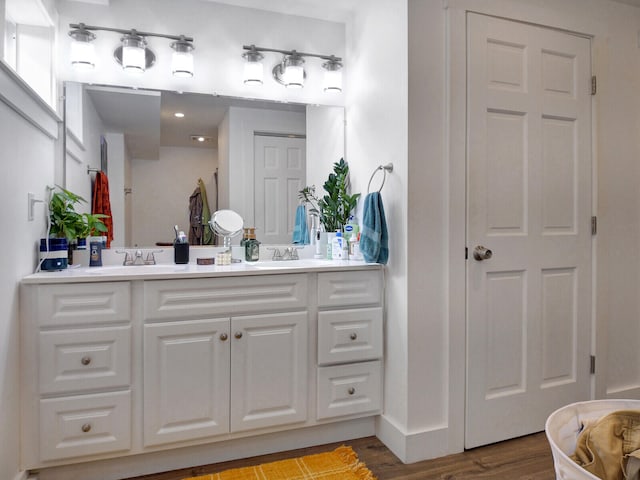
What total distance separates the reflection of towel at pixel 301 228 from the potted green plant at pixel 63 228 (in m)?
1.04

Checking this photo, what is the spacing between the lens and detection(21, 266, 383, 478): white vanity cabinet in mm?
1677

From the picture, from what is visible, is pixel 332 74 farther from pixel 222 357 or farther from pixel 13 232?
pixel 13 232

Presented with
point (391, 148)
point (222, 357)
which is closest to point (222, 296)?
point (222, 357)

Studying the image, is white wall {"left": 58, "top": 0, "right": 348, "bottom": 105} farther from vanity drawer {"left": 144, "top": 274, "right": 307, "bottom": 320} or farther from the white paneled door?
vanity drawer {"left": 144, "top": 274, "right": 307, "bottom": 320}

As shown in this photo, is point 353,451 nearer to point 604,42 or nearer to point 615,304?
point 615,304

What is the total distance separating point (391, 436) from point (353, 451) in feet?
0.65

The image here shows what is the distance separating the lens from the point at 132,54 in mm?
2230

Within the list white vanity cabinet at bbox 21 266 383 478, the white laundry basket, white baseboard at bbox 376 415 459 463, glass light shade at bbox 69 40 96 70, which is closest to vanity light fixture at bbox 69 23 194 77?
glass light shade at bbox 69 40 96 70

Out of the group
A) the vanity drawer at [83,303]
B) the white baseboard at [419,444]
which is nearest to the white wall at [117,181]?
the vanity drawer at [83,303]

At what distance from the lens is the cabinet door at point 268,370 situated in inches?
76.0

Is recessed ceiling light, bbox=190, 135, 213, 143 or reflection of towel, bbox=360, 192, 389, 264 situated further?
recessed ceiling light, bbox=190, 135, 213, 143

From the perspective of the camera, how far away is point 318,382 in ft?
6.79

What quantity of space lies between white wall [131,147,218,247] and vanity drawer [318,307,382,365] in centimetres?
98

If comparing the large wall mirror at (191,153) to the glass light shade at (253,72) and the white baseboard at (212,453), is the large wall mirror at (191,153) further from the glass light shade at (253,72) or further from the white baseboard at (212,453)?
the white baseboard at (212,453)
